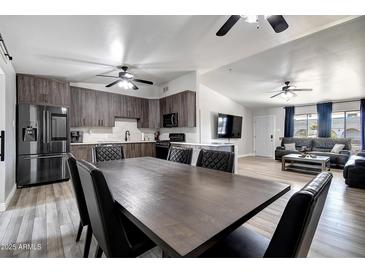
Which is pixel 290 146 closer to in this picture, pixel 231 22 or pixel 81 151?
pixel 231 22

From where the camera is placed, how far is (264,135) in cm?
816

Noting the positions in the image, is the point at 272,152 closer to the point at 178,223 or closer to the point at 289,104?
the point at 289,104

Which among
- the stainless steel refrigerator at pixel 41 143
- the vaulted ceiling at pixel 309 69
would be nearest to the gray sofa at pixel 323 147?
the vaulted ceiling at pixel 309 69

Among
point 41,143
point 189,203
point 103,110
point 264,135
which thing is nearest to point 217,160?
point 189,203

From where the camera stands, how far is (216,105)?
6.35 meters

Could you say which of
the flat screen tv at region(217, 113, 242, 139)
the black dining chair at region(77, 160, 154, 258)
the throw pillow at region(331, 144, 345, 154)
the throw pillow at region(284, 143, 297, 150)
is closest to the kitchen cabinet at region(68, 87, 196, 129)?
the flat screen tv at region(217, 113, 242, 139)

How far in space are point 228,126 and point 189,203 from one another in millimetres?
5671

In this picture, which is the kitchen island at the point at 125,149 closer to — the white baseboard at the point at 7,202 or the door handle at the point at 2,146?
the white baseboard at the point at 7,202

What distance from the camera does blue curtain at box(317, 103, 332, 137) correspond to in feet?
21.5

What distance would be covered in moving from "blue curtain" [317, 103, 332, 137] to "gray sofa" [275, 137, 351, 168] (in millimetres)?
412

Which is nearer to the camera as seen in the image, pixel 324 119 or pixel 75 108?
pixel 75 108

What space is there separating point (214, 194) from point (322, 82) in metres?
5.49

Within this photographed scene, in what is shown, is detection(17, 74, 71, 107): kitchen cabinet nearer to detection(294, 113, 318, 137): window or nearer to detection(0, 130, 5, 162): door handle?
detection(0, 130, 5, 162): door handle

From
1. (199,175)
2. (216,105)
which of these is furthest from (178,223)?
(216,105)
